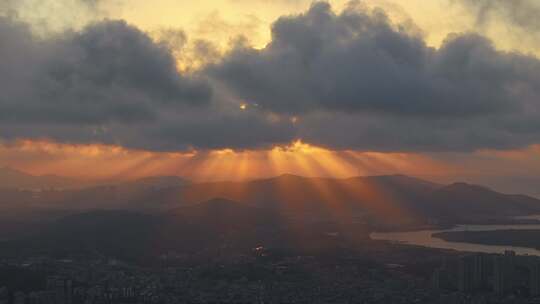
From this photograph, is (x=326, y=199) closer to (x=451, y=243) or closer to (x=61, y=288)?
(x=451, y=243)

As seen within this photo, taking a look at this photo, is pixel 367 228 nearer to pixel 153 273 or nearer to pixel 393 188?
pixel 153 273

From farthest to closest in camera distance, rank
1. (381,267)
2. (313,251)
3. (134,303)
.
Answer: (313,251)
(381,267)
(134,303)

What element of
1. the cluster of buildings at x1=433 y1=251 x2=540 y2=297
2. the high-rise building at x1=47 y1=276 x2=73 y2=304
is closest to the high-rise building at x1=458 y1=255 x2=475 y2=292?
the cluster of buildings at x1=433 y1=251 x2=540 y2=297

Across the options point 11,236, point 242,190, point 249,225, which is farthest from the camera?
point 242,190

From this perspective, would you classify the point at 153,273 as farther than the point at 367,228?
No

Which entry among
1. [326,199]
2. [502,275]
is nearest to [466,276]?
[502,275]

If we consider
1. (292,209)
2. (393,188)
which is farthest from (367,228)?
(393,188)
